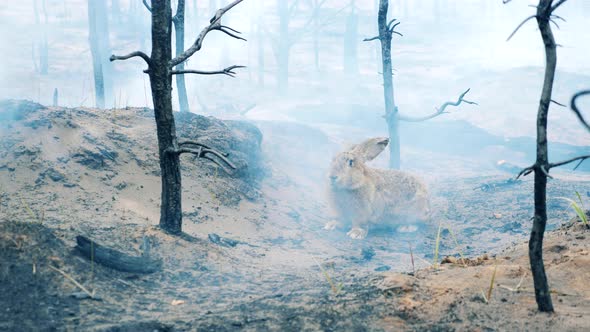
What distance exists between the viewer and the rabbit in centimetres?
909

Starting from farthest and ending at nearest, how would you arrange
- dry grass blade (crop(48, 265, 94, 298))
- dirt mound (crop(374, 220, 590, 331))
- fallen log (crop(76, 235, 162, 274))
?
fallen log (crop(76, 235, 162, 274))
dry grass blade (crop(48, 265, 94, 298))
dirt mound (crop(374, 220, 590, 331))

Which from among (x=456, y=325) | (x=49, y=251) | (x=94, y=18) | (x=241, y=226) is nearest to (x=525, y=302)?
(x=456, y=325)

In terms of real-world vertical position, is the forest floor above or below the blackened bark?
below

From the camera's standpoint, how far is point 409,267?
717 centimetres

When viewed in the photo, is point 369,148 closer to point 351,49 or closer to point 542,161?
point 542,161

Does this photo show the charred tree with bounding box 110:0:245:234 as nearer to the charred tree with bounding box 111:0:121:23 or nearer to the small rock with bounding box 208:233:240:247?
the small rock with bounding box 208:233:240:247

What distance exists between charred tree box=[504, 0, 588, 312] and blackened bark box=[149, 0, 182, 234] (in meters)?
3.28

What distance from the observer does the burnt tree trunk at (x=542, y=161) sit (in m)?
3.38

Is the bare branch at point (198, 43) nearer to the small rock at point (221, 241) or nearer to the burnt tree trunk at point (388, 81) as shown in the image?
the small rock at point (221, 241)

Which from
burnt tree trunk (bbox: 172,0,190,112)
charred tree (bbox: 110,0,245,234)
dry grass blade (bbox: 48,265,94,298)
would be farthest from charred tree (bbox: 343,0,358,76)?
dry grass blade (bbox: 48,265,94,298)

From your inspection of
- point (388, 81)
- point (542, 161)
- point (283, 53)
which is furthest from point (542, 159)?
point (283, 53)

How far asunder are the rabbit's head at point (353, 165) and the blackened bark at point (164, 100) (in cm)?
377

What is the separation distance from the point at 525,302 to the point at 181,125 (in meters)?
7.15

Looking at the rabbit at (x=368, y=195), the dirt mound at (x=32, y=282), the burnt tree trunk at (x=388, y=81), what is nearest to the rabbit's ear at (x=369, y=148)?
the rabbit at (x=368, y=195)
